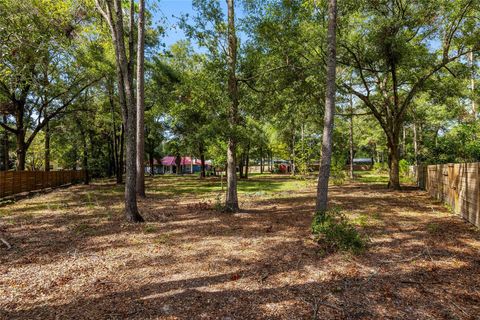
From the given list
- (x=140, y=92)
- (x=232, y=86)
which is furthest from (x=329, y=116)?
(x=140, y=92)

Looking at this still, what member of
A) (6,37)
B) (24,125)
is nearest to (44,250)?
(6,37)

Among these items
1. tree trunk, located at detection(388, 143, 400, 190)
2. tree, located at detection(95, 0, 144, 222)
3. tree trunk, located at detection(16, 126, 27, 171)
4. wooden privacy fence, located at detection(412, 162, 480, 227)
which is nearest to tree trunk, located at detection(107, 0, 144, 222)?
tree, located at detection(95, 0, 144, 222)

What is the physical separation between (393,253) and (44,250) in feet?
23.2

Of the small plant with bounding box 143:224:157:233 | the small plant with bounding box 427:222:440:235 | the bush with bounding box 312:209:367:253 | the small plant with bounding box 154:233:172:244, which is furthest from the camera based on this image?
the small plant with bounding box 143:224:157:233

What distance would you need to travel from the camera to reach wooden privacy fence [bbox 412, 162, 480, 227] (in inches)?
277

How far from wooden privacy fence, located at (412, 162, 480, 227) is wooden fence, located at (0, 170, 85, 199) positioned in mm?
19389

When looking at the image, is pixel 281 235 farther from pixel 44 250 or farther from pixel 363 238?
pixel 44 250

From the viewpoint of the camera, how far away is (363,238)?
605 centimetres

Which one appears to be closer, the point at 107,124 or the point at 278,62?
the point at 278,62

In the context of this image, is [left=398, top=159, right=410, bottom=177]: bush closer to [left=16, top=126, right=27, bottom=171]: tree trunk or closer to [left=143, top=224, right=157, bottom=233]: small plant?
[left=143, top=224, right=157, bottom=233]: small plant

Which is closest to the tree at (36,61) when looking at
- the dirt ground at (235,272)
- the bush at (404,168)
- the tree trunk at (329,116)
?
the dirt ground at (235,272)

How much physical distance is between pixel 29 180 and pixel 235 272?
18.2m

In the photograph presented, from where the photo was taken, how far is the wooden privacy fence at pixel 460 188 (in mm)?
7031

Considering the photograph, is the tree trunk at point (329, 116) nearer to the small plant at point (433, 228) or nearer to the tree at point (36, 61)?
the small plant at point (433, 228)
